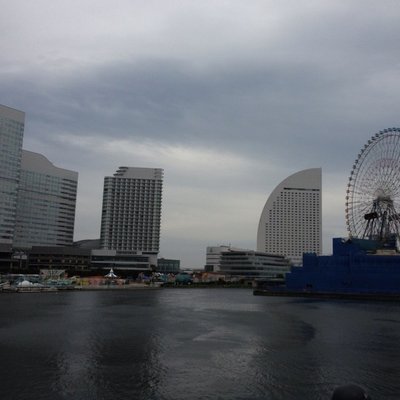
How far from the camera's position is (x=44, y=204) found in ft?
575

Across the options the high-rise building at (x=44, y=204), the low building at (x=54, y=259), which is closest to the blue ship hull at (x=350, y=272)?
the low building at (x=54, y=259)

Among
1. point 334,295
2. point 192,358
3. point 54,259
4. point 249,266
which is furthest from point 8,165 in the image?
point 192,358

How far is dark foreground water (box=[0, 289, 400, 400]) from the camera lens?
22.2m

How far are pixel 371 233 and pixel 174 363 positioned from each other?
252ft

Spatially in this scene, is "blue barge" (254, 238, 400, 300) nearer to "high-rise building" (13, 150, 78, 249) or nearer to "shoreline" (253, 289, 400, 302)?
"shoreline" (253, 289, 400, 302)

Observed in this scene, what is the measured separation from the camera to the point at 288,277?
10462 centimetres

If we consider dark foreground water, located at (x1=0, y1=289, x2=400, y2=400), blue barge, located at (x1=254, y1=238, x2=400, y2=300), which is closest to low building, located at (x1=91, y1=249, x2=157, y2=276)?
blue barge, located at (x1=254, y1=238, x2=400, y2=300)

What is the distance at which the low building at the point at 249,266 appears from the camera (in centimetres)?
18100

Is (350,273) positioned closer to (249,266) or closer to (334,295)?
(334,295)

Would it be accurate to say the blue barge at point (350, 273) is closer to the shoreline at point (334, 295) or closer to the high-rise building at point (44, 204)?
the shoreline at point (334, 295)

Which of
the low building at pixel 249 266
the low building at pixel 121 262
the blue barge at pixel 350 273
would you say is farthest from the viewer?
the low building at pixel 249 266

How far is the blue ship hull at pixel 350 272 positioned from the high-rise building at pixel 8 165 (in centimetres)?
8984

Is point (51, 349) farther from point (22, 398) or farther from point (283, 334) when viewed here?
point (283, 334)

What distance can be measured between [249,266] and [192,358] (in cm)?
15347
